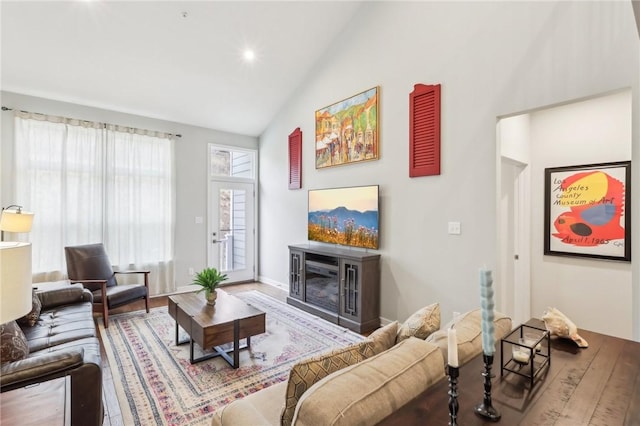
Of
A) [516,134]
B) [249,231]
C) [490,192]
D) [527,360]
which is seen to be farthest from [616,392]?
[249,231]

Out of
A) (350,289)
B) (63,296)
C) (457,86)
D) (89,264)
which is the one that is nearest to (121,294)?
(89,264)

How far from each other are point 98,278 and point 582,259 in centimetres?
576

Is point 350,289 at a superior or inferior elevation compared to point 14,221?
inferior

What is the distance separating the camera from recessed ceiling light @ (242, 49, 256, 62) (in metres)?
4.25

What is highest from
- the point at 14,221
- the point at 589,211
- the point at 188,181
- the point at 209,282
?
the point at 188,181

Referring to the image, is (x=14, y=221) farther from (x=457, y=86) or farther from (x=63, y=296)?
(x=457, y=86)

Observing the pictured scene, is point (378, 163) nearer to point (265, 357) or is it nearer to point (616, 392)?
point (265, 357)

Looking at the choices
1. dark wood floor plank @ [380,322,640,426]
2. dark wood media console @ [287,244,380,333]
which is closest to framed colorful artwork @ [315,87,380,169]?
dark wood media console @ [287,244,380,333]

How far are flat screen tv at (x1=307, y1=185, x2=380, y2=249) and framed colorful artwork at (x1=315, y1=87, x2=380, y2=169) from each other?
0.45 metres

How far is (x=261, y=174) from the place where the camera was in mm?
6254

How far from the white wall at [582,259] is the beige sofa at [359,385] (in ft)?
8.55

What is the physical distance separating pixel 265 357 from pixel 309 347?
49cm

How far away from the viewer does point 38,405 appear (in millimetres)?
1595

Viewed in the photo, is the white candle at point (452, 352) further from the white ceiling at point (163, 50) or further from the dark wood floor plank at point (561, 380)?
the white ceiling at point (163, 50)
